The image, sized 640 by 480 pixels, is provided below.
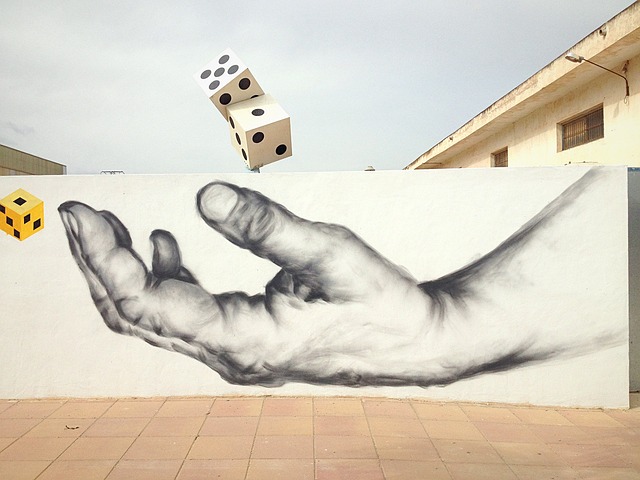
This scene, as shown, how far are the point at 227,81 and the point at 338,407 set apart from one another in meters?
3.92

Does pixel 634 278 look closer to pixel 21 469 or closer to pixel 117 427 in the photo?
pixel 117 427

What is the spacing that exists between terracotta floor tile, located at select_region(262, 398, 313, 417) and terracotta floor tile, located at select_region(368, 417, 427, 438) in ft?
2.08

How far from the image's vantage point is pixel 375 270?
502 cm

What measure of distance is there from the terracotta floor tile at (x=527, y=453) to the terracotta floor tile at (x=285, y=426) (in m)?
1.58

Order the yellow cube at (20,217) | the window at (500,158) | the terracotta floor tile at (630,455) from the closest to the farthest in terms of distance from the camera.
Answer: the terracotta floor tile at (630,455) → the yellow cube at (20,217) → the window at (500,158)

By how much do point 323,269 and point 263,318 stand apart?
783 mm

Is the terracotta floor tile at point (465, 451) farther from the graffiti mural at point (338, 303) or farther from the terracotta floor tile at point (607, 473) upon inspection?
the graffiti mural at point (338, 303)

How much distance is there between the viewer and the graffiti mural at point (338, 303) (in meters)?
4.98

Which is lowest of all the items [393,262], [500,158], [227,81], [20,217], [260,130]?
[393,262]

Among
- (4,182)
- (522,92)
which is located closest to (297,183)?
(4,182)

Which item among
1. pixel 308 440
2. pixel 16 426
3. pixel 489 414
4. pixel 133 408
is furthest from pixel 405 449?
pixel 16 426

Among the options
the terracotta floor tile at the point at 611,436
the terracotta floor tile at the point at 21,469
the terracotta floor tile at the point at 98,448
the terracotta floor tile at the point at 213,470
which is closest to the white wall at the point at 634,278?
the terracotta floor tile at the point at 611,436

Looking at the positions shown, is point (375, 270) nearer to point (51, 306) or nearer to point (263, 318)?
point (263, 318)

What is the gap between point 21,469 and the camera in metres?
3.65
